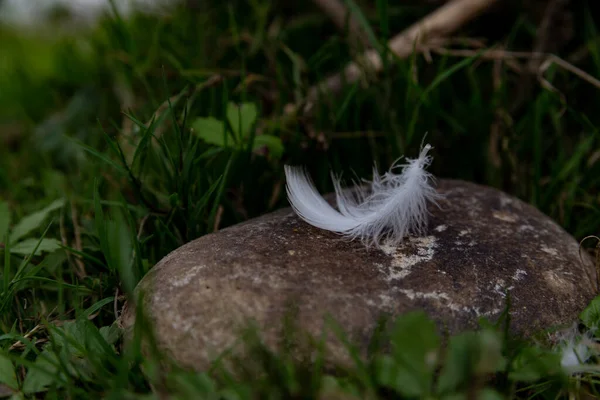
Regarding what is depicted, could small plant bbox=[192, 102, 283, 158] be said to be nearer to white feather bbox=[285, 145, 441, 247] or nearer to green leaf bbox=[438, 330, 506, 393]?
white feather bbox=[285, 145, 441, 247]

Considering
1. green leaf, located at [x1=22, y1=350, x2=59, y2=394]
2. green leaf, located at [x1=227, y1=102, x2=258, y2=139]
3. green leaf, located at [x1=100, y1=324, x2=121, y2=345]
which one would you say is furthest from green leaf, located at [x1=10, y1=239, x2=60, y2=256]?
green leaf, located at [x1=227, y1=102, x2=258, y2=139]

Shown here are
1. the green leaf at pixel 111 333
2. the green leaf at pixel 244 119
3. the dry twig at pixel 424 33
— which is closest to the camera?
the green leaf at pixel 111 333

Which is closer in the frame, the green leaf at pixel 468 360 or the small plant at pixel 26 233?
the green leaf at pixel 468 360

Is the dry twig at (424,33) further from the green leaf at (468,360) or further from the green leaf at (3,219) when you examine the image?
the green leaf at (468,360)

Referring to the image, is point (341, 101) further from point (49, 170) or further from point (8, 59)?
point (8, 59)

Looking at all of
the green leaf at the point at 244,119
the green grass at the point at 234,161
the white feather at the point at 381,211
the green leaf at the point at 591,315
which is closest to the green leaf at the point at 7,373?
the green grass at the point at 234,161

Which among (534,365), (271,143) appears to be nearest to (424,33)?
(271,143)

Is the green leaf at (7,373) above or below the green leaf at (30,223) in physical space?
below
